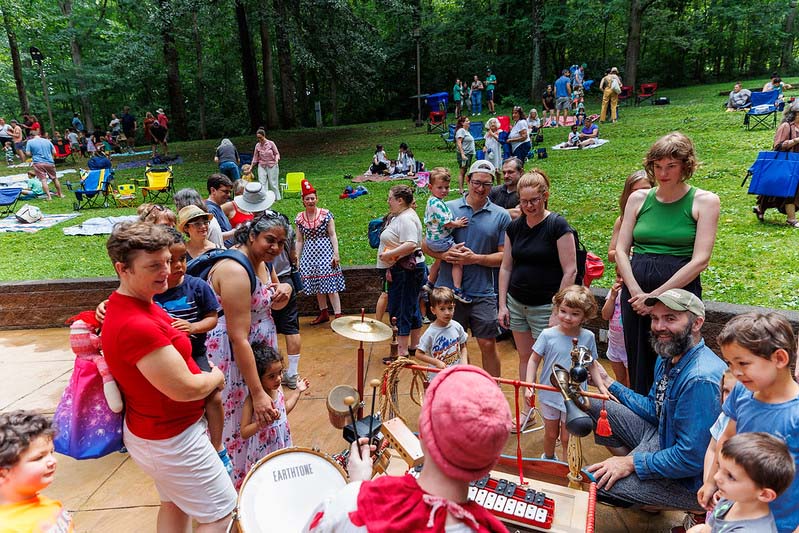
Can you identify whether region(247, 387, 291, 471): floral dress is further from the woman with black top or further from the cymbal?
the woman with black top

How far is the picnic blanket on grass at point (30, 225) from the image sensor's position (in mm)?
11727

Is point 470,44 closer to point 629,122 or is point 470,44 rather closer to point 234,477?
point 629,122

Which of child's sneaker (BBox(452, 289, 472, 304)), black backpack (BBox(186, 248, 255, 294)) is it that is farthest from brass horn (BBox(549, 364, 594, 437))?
black backpack (BBox(186, 248, 255, 294))

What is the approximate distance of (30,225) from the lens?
472 inches

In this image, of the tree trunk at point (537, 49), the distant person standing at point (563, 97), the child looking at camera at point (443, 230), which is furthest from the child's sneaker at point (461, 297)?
the tree trunk at point (537, 49)

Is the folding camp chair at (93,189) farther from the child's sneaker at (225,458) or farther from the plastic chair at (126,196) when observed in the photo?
the child's sneaker at (225,458)

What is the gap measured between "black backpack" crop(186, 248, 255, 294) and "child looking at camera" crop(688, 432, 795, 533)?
2529mm

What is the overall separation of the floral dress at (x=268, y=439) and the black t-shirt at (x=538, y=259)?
2100 millimetres

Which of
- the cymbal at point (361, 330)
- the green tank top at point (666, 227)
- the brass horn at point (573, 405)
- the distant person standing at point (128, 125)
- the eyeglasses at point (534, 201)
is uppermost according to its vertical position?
the distant person standing at point (128, 125)

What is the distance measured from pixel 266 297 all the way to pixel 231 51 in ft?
116

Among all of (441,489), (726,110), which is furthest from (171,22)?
(726,110)

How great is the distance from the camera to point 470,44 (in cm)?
3322

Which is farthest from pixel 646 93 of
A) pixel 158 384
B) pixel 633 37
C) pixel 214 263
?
pixel 158 384

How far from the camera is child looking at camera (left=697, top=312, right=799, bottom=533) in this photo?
2162 millimetres
